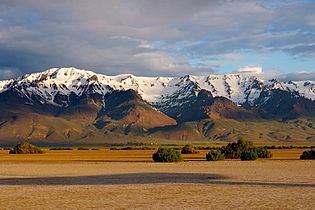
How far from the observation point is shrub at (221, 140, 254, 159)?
85875 mm

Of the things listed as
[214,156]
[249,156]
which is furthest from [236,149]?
[214,156]

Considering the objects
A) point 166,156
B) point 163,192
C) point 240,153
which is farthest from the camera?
point 240,153

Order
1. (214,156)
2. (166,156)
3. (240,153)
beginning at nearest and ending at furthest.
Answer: (166,156)
(214,156)
(240,153)

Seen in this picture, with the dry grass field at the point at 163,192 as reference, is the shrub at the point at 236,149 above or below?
above

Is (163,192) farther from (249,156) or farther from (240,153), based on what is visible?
(240,153)

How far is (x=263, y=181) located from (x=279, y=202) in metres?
14.1

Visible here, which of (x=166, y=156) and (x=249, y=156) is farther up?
(x=166, y=156)

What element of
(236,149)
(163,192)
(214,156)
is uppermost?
(236,149)

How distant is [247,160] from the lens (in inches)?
3061

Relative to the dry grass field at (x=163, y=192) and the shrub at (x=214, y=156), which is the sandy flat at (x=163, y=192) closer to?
the dry grass field at (x=163, y=192)

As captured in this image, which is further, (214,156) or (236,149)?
(236,149)

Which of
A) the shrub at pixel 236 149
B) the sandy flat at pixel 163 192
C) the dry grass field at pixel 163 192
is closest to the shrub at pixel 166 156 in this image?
the shrub at pixel 236 149

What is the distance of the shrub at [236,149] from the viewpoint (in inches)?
3381

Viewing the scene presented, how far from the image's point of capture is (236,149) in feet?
288
